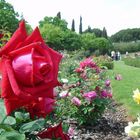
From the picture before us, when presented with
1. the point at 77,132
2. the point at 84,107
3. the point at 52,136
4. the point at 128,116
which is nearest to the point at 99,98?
the point at 84,107

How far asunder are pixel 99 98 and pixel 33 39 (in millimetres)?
7177

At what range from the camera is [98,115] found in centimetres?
838

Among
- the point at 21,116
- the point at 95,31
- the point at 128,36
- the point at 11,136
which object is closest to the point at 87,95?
the point at 21,116

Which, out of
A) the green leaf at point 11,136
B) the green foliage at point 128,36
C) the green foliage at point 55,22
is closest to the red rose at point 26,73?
the green leaf at point 11,136

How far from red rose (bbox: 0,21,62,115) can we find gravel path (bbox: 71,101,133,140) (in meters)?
5.78

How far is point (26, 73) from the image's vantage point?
916 millimetres

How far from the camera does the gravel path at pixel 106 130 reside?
739cm

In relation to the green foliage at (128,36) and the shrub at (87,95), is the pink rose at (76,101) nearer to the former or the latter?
the shrub at (87,95)

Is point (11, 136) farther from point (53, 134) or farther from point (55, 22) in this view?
point (55, 22)

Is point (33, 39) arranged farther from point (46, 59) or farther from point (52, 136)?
point (52, 136)

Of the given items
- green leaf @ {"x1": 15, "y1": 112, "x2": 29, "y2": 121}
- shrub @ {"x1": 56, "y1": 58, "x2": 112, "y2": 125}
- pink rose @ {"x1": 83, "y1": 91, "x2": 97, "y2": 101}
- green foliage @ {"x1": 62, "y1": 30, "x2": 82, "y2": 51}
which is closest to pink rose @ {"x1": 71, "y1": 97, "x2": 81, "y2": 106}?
shrub @ {"x1": 56, "y1": 58, "x2": 112, "y2": 125}

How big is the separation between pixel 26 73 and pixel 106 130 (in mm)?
7154

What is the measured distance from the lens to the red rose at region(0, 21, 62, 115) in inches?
36.1

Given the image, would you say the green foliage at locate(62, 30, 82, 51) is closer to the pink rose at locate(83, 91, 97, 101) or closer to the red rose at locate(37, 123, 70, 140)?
the pink rose at locate(83, 91, 97, 101)
